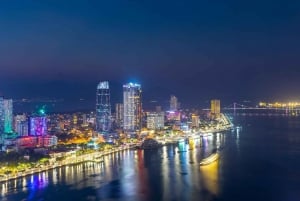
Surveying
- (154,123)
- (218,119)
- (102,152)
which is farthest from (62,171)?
(218,119)

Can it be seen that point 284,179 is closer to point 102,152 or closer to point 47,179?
point 47,179

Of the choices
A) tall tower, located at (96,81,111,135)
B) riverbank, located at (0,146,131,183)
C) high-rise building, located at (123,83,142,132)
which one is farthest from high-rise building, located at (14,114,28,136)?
riverbank, located at (0,146,131,183)

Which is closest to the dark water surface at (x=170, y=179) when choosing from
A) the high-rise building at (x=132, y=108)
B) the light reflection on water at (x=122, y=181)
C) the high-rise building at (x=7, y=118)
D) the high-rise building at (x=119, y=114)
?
the light reflection on water at (x=122, y=181)

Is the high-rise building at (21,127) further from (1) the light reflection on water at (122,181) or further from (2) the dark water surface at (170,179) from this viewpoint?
(1) the light reflection on water at (122,181)

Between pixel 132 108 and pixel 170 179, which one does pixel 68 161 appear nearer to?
pixel 170 179

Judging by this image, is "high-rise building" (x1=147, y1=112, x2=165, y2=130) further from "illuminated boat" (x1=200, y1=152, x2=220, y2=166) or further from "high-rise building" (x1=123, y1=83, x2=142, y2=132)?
"illuminated boat" (x1=200, y1=152, x2=220, y2=166)

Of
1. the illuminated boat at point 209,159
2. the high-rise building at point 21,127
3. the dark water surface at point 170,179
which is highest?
the high-rise building at point 21,127

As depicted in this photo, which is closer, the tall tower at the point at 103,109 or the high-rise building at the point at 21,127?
the high-rise building at the point at 21,127

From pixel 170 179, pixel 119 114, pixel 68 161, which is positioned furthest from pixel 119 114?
pixel 170 179
